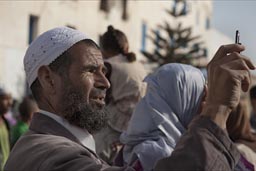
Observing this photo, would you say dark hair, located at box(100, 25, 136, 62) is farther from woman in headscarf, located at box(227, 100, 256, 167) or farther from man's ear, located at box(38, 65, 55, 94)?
man's ear, located at box(38, 65, 55, 94)

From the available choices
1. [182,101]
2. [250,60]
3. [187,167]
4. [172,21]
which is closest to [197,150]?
[187,167]

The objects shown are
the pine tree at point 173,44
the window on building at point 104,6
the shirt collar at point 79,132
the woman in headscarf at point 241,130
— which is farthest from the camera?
the pine tree at point 173,44

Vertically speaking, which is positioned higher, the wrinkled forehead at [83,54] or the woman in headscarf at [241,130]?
the wrinkled forehead at [83,54]

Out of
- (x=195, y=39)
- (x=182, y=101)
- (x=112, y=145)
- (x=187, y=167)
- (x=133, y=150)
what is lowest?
(x=195, y=39)

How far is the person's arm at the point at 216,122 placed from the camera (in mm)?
1780

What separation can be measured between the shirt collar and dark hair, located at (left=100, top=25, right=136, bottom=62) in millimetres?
2321

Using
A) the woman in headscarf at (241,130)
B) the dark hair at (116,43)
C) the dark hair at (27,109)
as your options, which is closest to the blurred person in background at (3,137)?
the dark hair at (27,109)

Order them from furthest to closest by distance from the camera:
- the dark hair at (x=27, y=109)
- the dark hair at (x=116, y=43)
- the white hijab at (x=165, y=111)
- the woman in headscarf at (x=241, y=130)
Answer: the dark hair at (x=27, y=109), the dark hair at (x=116, y=43), the woman in headscarf at (x=241, y=130), the white hijab at (x=165, y=111)

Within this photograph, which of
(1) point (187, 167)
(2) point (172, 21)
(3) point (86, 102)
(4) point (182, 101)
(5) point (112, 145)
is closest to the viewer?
(1) point (187, 167)

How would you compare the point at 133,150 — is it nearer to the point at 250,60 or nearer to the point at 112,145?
the point at 112,145

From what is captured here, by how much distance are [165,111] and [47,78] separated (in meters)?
0.84

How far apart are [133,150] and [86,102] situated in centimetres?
95

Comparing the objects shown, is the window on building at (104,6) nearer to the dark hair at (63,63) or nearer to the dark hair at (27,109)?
the dark hair at (27,109)

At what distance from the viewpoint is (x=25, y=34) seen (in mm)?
18438
